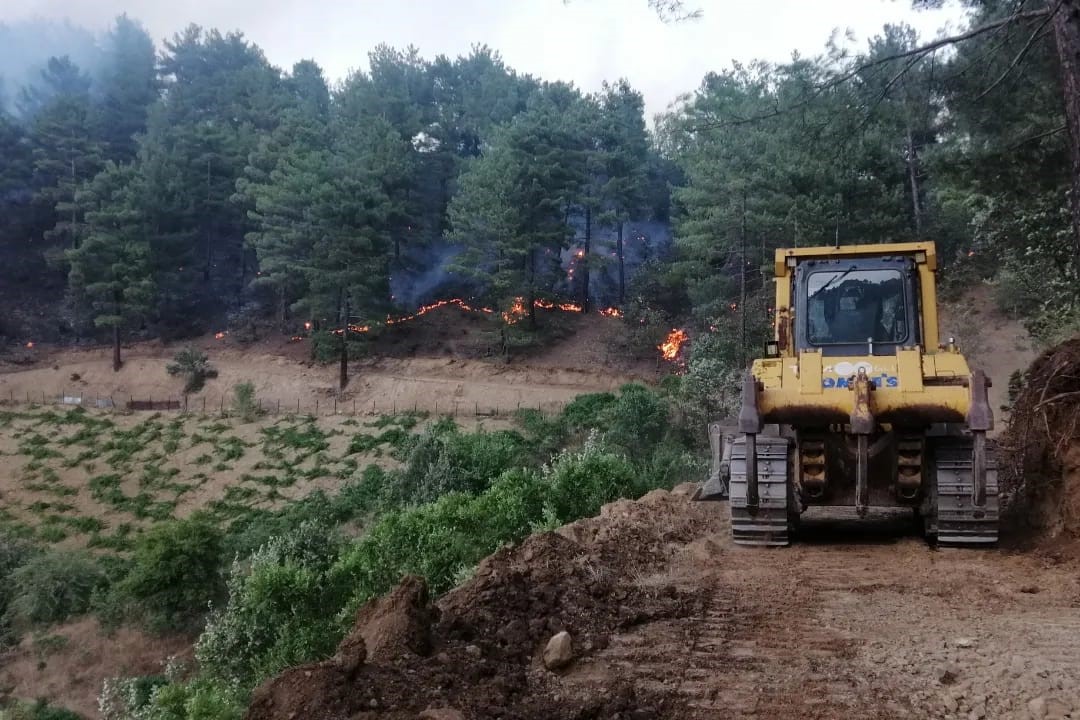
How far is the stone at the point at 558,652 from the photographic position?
4.32 meters

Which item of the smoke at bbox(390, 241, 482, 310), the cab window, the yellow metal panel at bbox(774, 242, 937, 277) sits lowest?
the cab window

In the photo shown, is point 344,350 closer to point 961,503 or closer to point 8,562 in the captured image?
point 8,562

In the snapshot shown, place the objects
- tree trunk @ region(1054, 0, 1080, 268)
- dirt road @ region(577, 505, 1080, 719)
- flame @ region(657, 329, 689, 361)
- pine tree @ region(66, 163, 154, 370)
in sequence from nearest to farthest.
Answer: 1. dirt road @ region(577, 505, 1080, 719)
2. tree trunk @ region(1054, 0, 1080, 268)
3. flame @ region(657, 329, 689, 361)
4. pine tree @ region(66, 163, 154, 370)

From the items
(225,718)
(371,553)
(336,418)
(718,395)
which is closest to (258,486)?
(336,418)

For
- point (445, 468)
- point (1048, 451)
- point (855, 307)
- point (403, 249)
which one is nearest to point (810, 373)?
point (855, 307)

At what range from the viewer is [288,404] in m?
36.0

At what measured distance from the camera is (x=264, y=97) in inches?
2062

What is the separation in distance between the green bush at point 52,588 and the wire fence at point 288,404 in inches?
517

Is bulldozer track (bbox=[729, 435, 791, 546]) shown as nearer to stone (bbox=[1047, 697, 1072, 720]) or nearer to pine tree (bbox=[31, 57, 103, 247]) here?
stone (bbox=[1047, 697, 1072, 720])

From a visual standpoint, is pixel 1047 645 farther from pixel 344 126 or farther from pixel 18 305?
pixel 18 305

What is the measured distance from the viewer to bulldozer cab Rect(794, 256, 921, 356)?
26.5 ft

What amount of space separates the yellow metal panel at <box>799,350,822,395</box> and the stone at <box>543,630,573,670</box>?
3.94 m

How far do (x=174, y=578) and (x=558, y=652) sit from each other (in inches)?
684

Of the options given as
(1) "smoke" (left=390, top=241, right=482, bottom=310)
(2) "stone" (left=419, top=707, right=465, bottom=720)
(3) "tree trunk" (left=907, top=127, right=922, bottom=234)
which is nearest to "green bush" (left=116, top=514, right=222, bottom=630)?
(2) "stone" (left=419, top=707, right=465, bottom=720)
